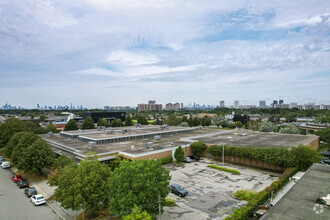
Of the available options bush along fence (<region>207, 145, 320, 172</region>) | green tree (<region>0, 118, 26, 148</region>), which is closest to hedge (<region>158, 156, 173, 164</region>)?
bush along fence (<region>207, 145, 320, 172</region>)

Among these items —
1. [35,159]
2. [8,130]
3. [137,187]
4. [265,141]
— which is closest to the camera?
[137,187]

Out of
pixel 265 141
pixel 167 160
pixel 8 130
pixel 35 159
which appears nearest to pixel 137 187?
pixel 167 160

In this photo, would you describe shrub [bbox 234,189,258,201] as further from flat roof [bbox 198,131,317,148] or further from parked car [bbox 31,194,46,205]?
parked car [bbox 31,194,46,205]

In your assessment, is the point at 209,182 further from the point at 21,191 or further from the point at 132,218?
the point at 21,191

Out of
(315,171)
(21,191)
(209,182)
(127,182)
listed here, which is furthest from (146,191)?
(21,191)

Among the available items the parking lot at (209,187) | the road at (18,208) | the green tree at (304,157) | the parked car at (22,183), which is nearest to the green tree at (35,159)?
the parked car at (22,183)

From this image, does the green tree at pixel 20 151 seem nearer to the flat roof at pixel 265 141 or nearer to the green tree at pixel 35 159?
the green tree at pixel 35 159

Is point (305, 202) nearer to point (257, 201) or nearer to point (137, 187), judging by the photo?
point (257, 201)
